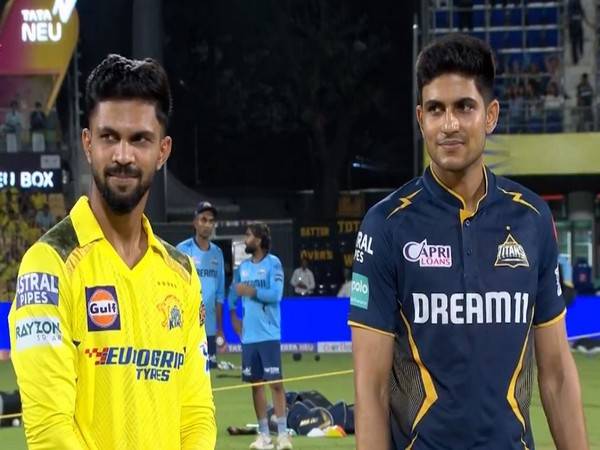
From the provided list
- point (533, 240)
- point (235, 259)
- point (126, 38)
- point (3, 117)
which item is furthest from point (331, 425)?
point (126, 38)

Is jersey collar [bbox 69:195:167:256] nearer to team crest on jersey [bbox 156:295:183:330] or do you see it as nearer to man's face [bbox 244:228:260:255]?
team crest on jersey [bbox 156:295:183:330]

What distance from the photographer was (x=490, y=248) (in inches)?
160

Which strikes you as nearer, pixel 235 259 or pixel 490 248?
pixel 490 248

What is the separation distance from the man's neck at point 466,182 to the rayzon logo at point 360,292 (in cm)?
36

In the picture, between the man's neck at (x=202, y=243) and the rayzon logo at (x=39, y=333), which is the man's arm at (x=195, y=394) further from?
the man's neck at (x=202, y=243)

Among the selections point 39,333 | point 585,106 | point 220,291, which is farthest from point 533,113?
point 39,333

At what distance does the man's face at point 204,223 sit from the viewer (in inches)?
594

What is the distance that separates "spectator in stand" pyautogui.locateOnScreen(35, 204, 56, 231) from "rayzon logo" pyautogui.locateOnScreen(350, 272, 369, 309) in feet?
78.6

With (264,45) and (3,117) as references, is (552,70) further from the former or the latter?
(3,117)

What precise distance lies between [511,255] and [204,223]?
1131cm

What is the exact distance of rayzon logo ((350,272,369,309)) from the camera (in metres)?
4.04

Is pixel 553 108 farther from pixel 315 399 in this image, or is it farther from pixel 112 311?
pixel 112 311

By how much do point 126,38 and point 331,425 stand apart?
81.6 feet

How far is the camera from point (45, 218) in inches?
1094
